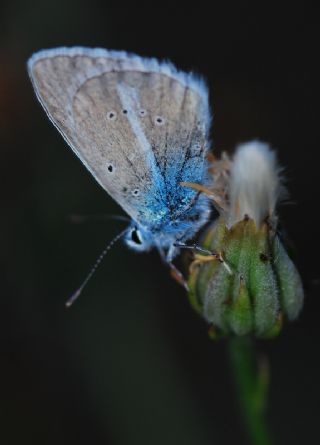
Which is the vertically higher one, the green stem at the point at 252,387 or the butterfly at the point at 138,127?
the butterfly at the point at 138,127

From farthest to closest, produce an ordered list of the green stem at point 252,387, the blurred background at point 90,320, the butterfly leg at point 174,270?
the blurred background at point 90,320 < the green stem at point 252,387 < the butterfly leg at point 174,270

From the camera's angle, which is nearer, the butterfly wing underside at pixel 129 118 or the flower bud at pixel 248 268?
the flower bud at pixel 248 268

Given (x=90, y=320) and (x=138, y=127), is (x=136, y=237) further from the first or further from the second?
(x=90, y=320)

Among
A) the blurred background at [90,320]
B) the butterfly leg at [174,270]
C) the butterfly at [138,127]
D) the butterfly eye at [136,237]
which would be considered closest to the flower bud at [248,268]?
the butterfly leg at [174,270]

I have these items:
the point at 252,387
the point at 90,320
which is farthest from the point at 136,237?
the point at 90,320

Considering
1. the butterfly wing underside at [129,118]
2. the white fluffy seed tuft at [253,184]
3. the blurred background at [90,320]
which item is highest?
the butterfly wing underside at [129,118]

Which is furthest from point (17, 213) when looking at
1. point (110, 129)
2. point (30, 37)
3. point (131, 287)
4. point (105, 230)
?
point (110, 129)

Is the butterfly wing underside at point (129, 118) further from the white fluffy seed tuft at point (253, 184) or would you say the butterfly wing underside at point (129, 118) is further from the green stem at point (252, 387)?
the green stem at point (252, 387)
